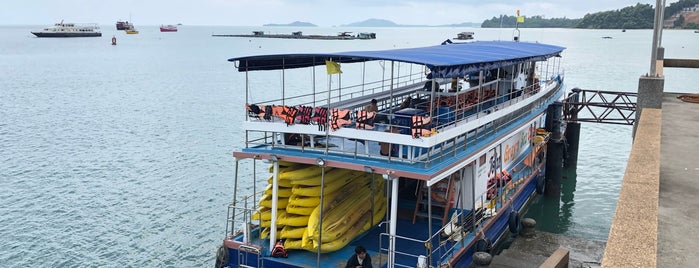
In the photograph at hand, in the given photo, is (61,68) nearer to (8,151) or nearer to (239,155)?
(8,151)

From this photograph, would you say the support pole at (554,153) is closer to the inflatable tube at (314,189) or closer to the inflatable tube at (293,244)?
the inflatable tube at (314,189)

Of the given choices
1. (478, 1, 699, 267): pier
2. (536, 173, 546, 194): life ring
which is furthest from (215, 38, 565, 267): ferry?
(536, 173, 546, 194): life ring

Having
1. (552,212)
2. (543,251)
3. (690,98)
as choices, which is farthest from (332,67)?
(552,212)

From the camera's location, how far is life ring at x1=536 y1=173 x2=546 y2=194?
75.7ft

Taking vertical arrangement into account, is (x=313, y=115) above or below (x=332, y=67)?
below

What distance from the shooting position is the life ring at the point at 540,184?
2306 centimetres

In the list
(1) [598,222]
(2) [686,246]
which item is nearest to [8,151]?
(1) [598,222]

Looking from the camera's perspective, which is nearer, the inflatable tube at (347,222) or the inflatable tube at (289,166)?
the inflatable tube at (347,222)

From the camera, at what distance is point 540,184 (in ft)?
76.5

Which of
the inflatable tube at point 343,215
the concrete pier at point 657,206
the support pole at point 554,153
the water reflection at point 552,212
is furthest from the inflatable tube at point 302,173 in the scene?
the support pole at point 554,153

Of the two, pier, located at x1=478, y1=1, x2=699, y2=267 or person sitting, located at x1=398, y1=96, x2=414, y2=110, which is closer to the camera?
pier, located at x1=478, y1=1, x2=699, y2=267

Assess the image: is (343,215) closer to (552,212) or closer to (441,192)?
(441,192)

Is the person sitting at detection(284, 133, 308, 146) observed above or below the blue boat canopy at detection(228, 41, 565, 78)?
below

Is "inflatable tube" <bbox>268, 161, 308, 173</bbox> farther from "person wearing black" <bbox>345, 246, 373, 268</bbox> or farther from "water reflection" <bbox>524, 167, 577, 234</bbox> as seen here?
"water reflection" <bbox>524, 167, 577, 234</bbox>
